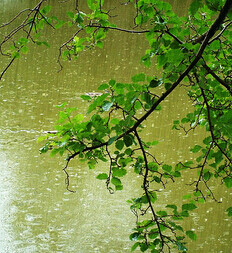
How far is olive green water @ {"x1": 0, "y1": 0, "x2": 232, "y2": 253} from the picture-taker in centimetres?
231

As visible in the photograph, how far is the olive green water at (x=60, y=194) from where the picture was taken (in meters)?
2.31

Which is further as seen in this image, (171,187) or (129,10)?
(129,10)

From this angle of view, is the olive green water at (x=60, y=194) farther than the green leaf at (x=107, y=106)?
Yes

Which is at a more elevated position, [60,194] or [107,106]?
[60,194]

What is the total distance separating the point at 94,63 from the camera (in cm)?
561

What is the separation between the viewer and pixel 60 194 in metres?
2.70

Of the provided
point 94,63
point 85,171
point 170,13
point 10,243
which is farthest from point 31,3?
point 170,13

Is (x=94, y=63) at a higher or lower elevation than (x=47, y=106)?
higher

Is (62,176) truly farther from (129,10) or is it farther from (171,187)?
(129,10)

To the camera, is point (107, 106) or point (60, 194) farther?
point (60, 194)

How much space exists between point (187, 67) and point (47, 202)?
179 cm

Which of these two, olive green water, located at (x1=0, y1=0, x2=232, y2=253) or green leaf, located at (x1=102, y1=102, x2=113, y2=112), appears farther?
olive green water, located at (x1=0, y1=0, x2=232, y2=253)

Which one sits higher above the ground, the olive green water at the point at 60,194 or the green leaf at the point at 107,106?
the olive green water at the point at 60,194

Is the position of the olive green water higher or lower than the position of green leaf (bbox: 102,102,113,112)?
higher
